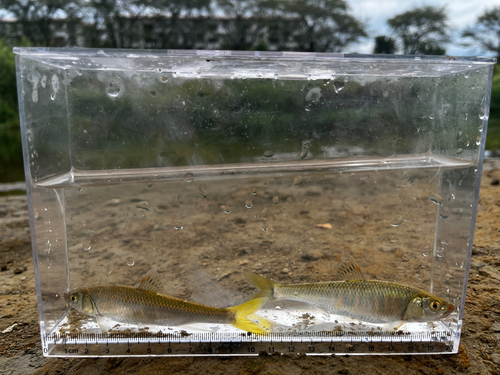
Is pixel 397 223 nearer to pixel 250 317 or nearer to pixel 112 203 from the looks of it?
pixel 250 317

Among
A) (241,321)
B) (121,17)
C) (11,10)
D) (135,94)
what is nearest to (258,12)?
(121,17)

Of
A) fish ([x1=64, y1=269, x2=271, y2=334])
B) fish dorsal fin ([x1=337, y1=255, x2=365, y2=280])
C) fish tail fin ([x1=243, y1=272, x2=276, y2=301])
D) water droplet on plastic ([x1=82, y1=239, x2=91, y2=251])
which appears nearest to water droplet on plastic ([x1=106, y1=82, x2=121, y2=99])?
water droplet on plastic ([x1=82, y1=239, x2=91, y2=251])

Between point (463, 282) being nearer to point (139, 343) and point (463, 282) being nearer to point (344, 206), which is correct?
point (344, 206)

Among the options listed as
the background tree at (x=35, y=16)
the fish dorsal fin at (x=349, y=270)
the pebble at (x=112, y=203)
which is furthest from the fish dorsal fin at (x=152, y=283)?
the background tree at (x=35, y=16)

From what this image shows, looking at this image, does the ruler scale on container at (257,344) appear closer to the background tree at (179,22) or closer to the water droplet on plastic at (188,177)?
the water droplet on plastic at (188,177)

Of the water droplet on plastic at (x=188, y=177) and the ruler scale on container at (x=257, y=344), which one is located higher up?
A: the water droplet on plastic at (x=188, y=177)

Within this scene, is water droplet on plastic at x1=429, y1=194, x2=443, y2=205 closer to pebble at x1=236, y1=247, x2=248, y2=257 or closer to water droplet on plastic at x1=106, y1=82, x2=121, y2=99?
pebble at x1=236, y1=247, x2=248, y2=257
